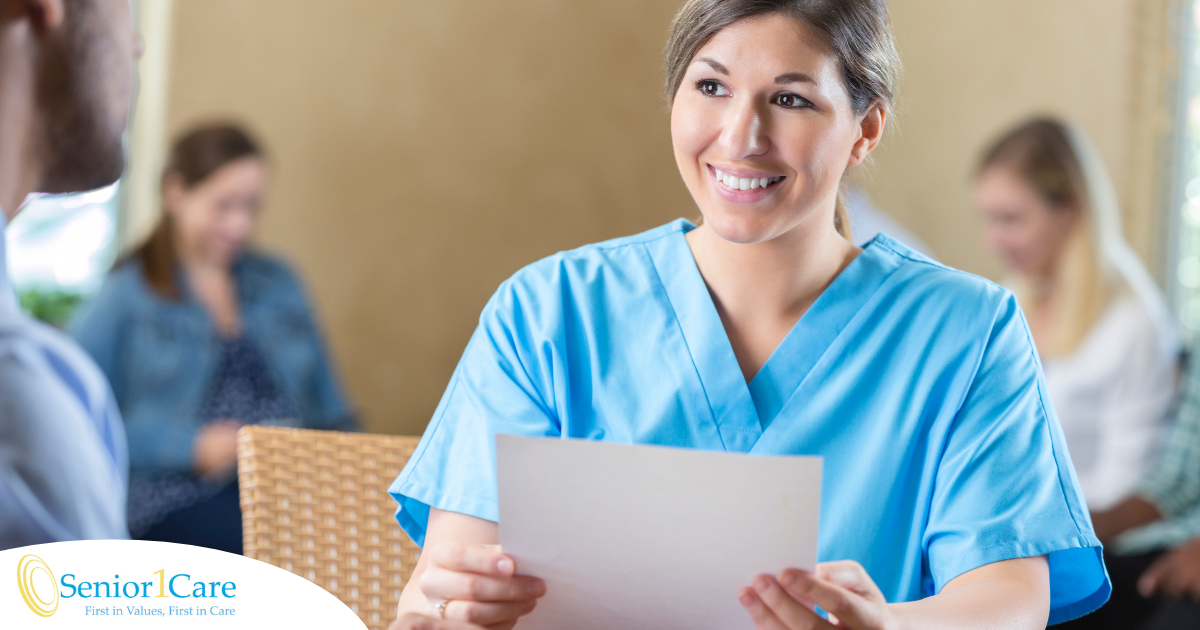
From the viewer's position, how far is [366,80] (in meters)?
3.06

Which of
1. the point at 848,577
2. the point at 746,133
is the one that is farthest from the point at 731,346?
the point at 848,577

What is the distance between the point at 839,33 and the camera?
878 mm

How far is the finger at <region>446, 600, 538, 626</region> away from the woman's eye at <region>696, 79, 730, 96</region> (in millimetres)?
489

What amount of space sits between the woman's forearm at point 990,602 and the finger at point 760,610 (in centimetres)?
11

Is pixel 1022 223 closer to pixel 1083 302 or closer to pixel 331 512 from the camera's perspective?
pixel 1083 302

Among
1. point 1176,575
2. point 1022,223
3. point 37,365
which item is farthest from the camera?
point 1022,223

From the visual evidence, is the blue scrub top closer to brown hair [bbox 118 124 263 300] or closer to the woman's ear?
the woman's ear

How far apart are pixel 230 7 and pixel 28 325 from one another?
195 cm

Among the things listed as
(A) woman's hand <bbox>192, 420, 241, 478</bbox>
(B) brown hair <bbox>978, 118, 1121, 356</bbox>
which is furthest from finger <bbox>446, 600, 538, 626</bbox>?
(B) brown hair <bbox>978, 118, 1121, 356</bbox>

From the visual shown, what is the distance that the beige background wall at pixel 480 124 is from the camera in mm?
2867

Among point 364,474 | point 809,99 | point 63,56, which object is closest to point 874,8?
point 809,99

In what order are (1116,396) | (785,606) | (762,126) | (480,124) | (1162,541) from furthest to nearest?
(480,124)
(1116,396)
(1162,541)
(762,126)
(785,606)

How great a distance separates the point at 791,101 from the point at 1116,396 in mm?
1796

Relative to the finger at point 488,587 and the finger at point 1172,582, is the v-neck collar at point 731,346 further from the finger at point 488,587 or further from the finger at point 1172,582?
the finger at point 1172,582
